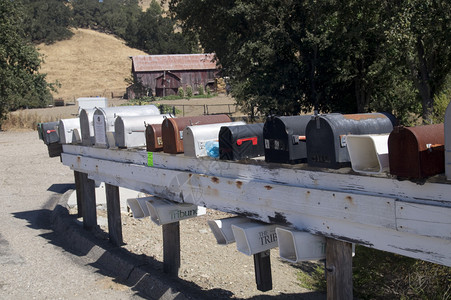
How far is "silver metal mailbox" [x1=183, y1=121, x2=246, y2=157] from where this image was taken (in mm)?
4254

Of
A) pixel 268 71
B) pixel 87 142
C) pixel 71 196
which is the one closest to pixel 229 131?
pixel 87 142

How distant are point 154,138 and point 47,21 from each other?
6887 cm

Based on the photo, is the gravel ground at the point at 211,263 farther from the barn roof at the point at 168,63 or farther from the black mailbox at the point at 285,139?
the barn roof at the point at 168,63

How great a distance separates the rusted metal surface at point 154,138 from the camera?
4816 millimetres

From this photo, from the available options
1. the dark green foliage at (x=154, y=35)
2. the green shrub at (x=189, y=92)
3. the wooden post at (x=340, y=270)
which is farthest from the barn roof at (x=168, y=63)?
the wooden post at (x=340, y=270)

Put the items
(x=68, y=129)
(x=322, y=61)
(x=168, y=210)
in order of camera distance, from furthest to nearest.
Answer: (x=322, y=61)
(x=68, y=129)
(x=168, y=210)

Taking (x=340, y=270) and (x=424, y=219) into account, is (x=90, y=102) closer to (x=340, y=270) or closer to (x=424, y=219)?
(x=340, y=270)

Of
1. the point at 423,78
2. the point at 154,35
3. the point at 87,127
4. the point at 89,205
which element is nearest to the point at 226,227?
the point at 87,127

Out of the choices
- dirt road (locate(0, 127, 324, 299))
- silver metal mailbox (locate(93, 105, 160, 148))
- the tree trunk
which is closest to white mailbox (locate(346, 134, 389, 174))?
dirt road (locate(0, 127, 324, 299))

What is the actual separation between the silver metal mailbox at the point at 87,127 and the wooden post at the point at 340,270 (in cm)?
395

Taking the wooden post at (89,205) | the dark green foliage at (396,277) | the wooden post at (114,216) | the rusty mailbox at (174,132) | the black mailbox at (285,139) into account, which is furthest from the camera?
the wooden post at (89,205)

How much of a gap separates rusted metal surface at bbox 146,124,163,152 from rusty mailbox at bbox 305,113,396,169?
194 cm

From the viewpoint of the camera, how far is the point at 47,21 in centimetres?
6756

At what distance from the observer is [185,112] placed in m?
28.7
